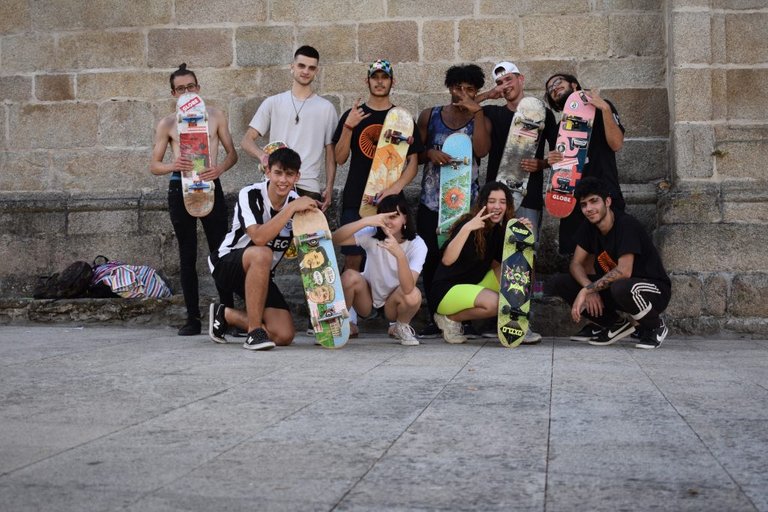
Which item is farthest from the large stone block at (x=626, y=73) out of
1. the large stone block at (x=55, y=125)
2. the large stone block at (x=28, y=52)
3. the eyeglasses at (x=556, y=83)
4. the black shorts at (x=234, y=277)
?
the large stone block at (x=28, y=52)

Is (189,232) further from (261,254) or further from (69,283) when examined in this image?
(69,283)

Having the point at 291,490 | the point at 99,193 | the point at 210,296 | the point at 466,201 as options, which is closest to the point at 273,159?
the point at 466,201

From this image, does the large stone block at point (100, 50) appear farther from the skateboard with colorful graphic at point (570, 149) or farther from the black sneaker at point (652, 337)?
the black sneaker at point (652, 337)

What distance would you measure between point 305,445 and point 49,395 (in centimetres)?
137

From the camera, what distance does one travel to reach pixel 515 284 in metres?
6.23

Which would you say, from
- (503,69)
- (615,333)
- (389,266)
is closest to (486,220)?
(389,266)

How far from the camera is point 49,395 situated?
400cm

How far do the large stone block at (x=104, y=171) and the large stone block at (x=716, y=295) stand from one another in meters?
4.23

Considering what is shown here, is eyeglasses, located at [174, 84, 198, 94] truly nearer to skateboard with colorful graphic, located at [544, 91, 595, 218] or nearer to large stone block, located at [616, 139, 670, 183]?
skateboard with colorful graphic, located at [544, 91, 595, 218]

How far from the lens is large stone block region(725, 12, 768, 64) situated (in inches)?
290

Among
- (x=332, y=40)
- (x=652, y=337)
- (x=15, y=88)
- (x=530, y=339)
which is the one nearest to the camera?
(x=652, y=337)

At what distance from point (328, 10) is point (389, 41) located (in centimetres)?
55

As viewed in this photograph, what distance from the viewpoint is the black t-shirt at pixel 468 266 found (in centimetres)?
649

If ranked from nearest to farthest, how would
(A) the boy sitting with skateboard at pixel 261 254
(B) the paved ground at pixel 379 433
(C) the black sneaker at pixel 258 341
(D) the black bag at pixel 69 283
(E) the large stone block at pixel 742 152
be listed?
(B) the paved ground at pixel 379 433 < (C) the black sneaker at pixel 258 341 < (A) the boy sitting with skateboard at pixel 261 254 < (E) the large stone block at pixel 742 152 < (D) the black bag at pixel 69 283
